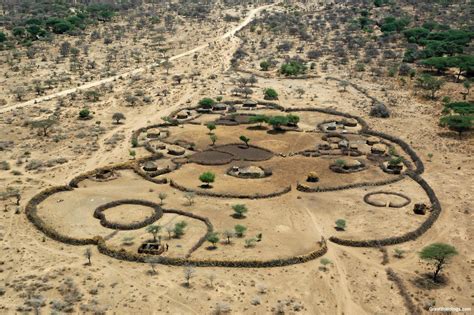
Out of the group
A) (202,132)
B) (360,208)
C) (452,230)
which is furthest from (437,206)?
(202,132)

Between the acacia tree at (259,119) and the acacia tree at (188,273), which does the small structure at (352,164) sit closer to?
the acacia tree at (259,119)

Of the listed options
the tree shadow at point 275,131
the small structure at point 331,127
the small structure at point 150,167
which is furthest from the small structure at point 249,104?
the small structure at point 150,167

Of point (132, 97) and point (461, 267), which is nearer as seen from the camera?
point (461, 267)

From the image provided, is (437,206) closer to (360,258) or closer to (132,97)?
(360,258)

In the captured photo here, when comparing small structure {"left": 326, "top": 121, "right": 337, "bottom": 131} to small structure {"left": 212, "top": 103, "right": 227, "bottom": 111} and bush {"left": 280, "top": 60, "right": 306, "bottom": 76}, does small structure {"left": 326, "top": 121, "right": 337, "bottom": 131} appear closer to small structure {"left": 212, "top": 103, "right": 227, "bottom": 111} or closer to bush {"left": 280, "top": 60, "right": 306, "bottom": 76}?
small structure {"left": 212, "top": 103, "right": 227, "bottom": 111}

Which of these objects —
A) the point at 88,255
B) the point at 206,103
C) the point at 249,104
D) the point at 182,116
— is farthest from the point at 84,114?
the point at 88,255

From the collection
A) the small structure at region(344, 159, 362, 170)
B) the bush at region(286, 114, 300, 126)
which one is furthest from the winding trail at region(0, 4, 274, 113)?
the small structure at region(344, 159, 362, 170)
